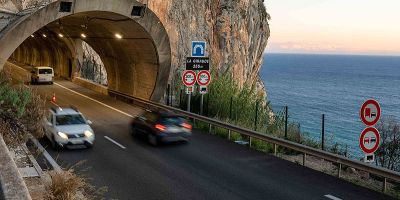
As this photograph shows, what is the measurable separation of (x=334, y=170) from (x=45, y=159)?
9.16 meters

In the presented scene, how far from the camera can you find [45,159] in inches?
548

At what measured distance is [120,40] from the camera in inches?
1109

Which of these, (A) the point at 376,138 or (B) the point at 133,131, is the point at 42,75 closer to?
(B) the point at 133,131

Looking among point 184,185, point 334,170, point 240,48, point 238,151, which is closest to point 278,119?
point 238,151

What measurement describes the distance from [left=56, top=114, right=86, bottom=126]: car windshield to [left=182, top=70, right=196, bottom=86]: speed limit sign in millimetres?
6129

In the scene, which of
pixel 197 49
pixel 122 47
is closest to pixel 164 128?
pixel 197 49

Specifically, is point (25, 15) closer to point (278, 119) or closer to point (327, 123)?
point (278, 119)

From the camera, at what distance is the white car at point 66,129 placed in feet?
51.8

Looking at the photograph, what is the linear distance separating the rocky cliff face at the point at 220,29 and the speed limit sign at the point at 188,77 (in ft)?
37.3

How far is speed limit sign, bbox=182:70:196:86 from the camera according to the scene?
852 inches

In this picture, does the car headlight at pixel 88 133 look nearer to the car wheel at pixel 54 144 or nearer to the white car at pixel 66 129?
the white car at pixel 66 129

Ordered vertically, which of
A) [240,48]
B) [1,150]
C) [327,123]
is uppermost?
[240,48]

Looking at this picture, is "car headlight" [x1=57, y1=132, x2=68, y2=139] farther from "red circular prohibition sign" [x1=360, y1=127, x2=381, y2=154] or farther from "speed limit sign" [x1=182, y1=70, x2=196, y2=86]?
"red circular prohibition sign" [x1=360, y1=127, x2=381, y2=154]

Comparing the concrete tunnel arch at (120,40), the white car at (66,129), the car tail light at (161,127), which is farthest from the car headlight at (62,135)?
the concrete tunnel arch at (120,40)
